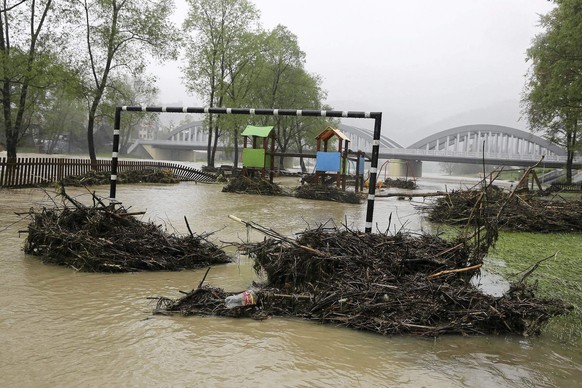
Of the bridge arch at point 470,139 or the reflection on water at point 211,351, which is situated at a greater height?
the bridge arch at point 470,139

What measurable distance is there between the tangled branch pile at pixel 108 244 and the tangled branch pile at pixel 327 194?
11.8m

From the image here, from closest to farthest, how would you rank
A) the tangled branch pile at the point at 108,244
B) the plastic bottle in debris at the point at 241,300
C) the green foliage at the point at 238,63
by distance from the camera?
1. the plastic bottle in debris at the point at 241,300
2. the tangled branch pile at the point at 108,244
3. the green foliage at the point at 238,63

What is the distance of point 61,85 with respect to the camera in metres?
18.6

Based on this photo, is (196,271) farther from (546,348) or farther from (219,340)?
(546,348)

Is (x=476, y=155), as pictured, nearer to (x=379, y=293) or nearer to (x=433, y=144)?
(x=433, y=144)

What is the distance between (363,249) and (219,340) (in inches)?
78.4

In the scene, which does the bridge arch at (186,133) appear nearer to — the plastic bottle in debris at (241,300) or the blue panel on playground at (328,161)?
the blue panel on playground at (328,161)

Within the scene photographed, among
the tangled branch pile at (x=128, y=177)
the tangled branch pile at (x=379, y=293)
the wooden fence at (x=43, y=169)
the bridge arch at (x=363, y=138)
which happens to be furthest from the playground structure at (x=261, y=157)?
the bridge arch at (x=363, y=138)

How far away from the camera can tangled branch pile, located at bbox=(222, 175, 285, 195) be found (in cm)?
1867

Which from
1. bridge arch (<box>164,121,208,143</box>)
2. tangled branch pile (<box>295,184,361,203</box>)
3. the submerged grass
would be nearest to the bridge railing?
bridge arch (<box>164,121,208,143</box>)

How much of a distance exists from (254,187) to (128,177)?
24.3ft

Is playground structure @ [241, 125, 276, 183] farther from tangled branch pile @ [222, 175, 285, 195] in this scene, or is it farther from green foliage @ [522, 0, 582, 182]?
green foliage @ [522, 0, 582, 182]

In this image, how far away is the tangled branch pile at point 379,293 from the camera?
3.71 metres

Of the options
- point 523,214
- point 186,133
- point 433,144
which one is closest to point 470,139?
point 433,144
